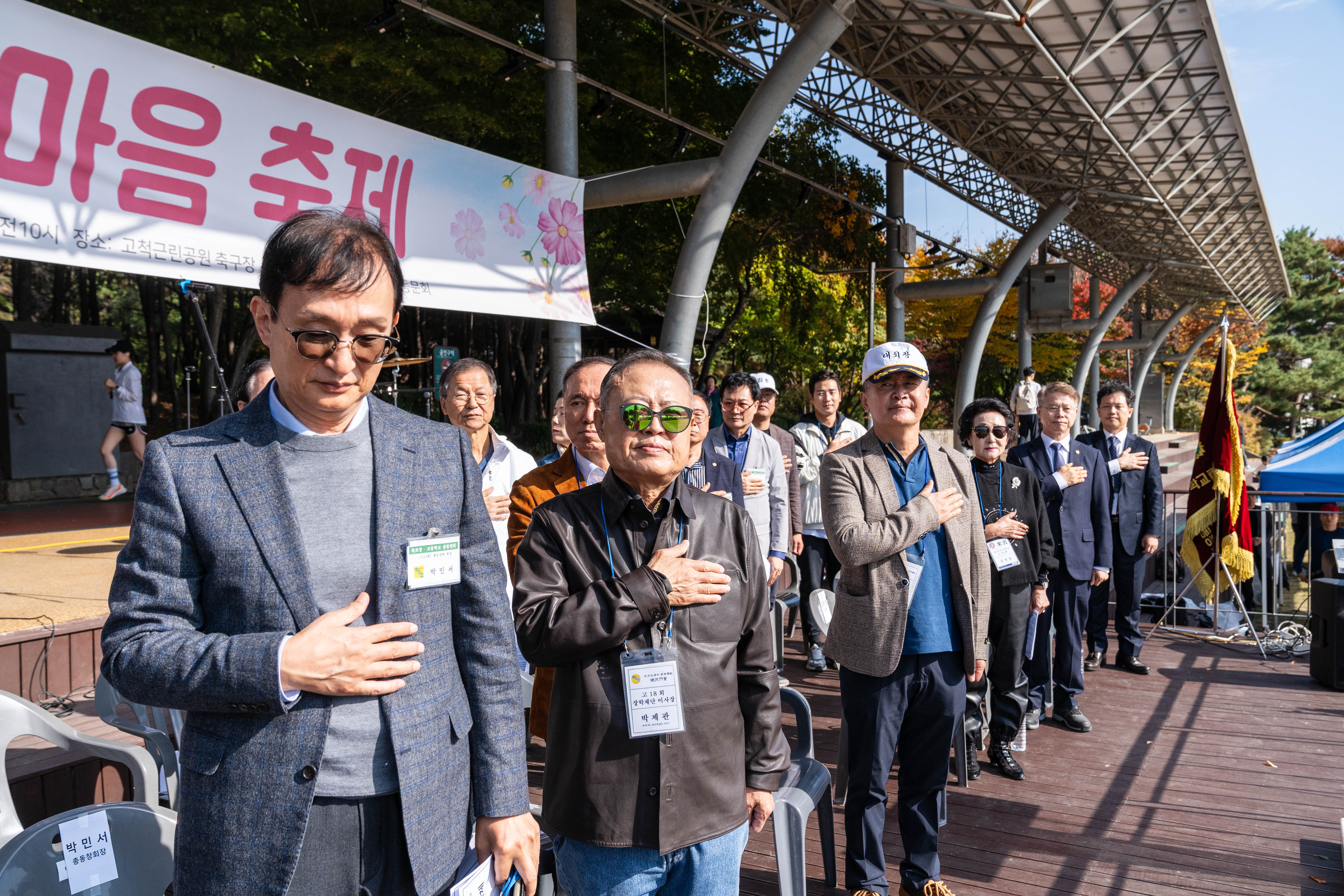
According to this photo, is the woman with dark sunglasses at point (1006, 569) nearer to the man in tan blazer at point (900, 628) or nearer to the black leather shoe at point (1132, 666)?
the man in tan blazer at point (900, 628)

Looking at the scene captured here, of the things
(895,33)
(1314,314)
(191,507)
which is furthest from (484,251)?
(1314,314)

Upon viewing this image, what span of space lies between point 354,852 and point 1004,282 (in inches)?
736

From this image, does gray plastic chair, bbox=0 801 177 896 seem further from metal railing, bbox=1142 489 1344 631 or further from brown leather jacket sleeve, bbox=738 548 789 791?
metal railing, bbox=1142 489 1344 631

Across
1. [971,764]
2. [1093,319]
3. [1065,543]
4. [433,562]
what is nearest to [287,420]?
[433,562]

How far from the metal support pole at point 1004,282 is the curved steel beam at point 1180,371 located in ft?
82.9

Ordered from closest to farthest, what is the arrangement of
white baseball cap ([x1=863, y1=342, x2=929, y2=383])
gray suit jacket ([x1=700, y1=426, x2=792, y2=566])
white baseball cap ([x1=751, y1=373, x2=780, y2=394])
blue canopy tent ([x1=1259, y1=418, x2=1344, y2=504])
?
1. white baseball cap ([x1=863, y1=342, x2=929, y2=383])
2. gray suit jacket ([x1=700, y1=426, x2=792, y2=566])
3. white baseball cap ([x1=751, y1=373, x2=780, y2=394])
4. blue canopy tent ([x1=1259, y1=418, x2=1344, y2=504])

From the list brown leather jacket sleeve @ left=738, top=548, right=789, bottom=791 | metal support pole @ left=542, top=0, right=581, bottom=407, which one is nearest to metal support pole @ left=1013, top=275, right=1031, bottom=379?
metal support pole @ left=542, top=0, right=581, bottom=407

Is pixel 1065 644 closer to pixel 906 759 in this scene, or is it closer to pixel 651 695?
pixel 906 759

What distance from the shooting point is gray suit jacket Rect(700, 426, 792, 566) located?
512 centimetres

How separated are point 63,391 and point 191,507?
46.4 feet

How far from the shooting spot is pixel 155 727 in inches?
129

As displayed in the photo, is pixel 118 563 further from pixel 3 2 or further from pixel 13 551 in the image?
pixel 13 551

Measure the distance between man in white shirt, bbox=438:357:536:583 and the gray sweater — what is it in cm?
221

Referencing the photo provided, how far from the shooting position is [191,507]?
1.33 meters
